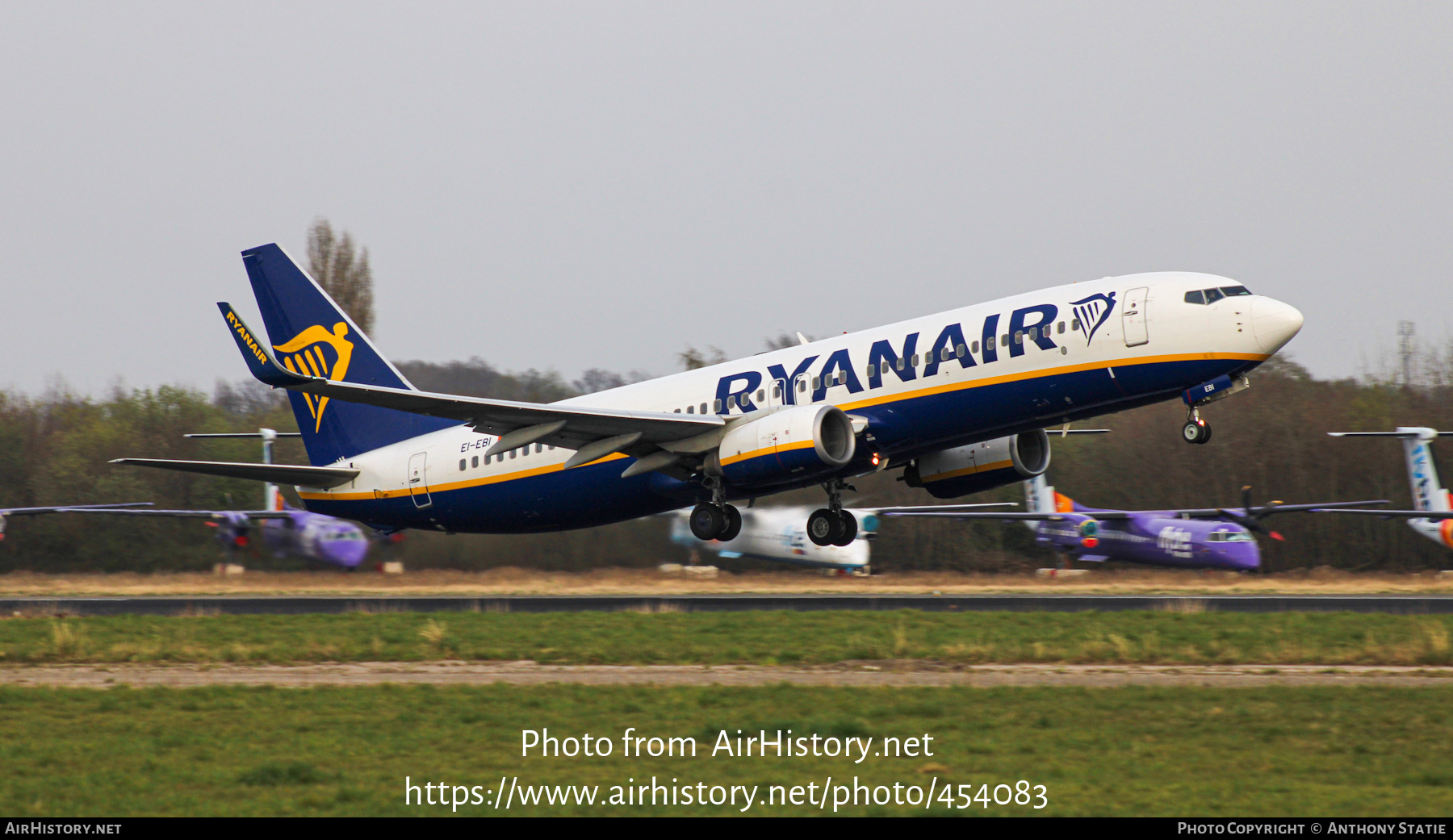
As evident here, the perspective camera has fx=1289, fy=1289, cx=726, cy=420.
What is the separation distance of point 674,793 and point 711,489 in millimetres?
14301

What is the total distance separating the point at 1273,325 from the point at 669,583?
25.1m

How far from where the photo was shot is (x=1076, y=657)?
75.8 feet

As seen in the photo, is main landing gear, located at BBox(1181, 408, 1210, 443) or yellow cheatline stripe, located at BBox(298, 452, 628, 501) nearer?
main landing gear, located at BBox(1181, 408, 1210, 443)

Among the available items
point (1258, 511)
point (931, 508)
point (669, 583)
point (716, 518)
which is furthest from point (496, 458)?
point (1258, 511)

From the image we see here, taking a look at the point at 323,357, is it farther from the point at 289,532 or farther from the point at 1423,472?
the point at 1423,472

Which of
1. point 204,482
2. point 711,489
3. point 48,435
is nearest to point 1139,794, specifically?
point 711,489

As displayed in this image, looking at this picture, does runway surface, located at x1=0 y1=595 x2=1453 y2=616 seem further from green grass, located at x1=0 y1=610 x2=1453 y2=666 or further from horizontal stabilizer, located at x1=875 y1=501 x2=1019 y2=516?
horizontal stabilizer, located at x1=875 y1=501 x2=1019 y2=516

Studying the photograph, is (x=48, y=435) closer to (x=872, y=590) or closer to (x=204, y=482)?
(x=204, y=482)

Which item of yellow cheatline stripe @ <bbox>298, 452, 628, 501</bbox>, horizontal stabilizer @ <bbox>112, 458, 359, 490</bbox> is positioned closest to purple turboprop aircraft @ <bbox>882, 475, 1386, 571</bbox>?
yellow cheatline stripe @ <bbox>298, 452, 628, 501</bbox>

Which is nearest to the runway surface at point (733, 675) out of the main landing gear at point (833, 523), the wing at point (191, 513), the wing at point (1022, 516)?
the main landing gear at point (833, 523)

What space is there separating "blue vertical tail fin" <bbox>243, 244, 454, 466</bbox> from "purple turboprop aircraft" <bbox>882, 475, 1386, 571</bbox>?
73.2 feet

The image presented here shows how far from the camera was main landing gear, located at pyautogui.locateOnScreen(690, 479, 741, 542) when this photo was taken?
2628 cm

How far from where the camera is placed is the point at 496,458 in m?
29.7

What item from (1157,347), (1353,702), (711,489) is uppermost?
(1157,347)
